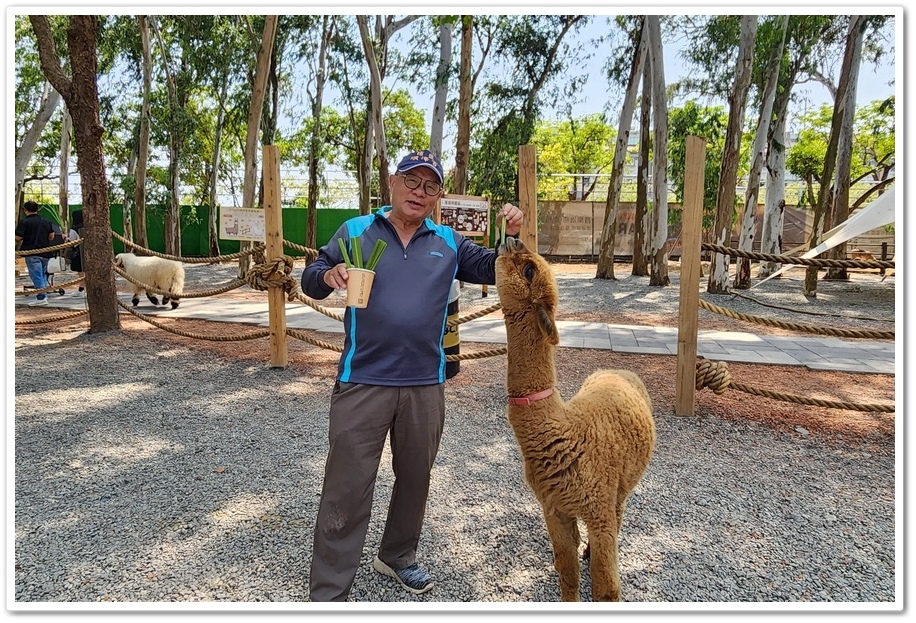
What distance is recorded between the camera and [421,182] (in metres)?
2.24

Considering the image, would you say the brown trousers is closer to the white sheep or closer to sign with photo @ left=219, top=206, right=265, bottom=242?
sign with photo @ left=219, top=206, right=265, bottom=242

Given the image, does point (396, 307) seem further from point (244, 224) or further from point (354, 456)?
point (244, 224)

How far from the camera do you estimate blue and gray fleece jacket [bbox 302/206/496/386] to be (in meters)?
2.18

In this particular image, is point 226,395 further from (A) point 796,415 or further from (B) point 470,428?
(A) point 796,415

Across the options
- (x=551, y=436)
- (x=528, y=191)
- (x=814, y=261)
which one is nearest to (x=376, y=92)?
(x=528, y=191)

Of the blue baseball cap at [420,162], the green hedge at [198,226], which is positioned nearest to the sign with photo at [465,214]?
the blue baseball cap at [420,162]

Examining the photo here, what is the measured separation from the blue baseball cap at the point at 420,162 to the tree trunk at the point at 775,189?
14.2m

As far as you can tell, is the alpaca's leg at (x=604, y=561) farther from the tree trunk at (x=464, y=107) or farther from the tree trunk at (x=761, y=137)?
the tree trunk at (x=761, y=137)

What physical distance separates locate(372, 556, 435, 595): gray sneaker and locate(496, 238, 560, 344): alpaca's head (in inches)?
48.5

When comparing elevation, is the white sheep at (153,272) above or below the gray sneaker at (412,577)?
above

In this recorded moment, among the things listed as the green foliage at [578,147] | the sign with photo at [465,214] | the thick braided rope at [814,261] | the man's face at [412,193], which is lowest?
the thick braided rope at [814,261]

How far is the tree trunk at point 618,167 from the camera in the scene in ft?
53.7

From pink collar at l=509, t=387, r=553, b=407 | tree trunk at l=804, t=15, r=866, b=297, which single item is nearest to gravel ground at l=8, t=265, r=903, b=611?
pink collar at l=509, t=387, r=553, b=407

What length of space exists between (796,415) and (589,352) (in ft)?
8.71
